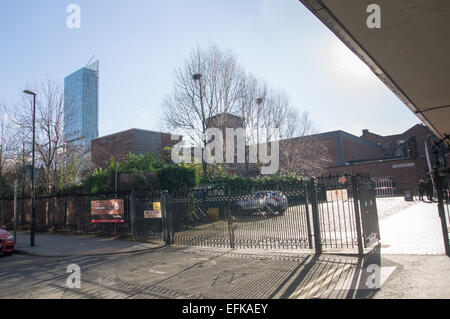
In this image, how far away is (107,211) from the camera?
14148mm

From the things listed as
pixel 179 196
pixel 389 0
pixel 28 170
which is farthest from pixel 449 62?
pixel 28 170

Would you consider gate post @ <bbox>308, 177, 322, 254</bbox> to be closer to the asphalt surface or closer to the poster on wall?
the asphalt surface

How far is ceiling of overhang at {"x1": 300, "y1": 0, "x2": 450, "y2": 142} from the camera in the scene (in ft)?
11.8

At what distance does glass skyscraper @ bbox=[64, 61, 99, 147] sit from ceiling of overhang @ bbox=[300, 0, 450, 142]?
2095cm

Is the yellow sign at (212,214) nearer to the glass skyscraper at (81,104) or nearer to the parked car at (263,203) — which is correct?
Result: the parked car at (263,203)

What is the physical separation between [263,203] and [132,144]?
1037 inches

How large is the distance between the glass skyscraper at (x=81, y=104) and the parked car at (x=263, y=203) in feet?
53.6

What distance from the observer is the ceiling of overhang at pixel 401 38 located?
361 centimetres

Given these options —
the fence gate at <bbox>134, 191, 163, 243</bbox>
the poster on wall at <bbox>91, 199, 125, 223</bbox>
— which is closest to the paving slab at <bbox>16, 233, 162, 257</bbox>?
the fence gate at <bbox>134, 191, 163, 243</bbox>

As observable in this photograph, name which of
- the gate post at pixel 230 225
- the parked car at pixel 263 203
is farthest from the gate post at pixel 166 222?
the parked car at pixel 263 203

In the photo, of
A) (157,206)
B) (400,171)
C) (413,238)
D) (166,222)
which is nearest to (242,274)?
(166,222)
